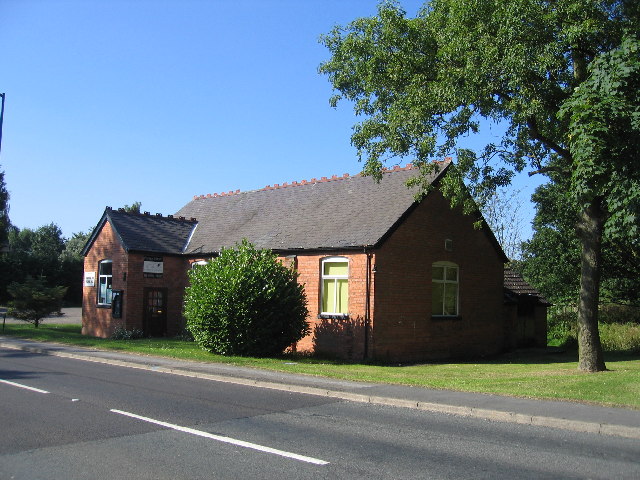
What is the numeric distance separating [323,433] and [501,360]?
15.8 metres

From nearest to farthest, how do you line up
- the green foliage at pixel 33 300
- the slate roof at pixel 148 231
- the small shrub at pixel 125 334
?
1. the small shrub at pixel 125 334
2. the slate roof at pixel 148 231
3. the green foliage at pixel 33 300

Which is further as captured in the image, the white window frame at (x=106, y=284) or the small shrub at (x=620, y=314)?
the small shrub at (x=620, y=314)

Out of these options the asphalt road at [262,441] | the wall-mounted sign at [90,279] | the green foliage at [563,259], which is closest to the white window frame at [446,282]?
the green foliage at [563,259]

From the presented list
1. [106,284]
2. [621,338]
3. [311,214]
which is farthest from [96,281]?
[621,338]

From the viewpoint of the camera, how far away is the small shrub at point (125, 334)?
24797 mm

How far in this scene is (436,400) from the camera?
36.3ft

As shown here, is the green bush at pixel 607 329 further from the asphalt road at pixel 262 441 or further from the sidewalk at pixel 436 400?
the asphalt road at pixel 262 441

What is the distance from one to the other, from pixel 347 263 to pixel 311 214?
4.06 metres

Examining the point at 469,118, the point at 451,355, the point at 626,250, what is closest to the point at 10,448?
the point at 469,118

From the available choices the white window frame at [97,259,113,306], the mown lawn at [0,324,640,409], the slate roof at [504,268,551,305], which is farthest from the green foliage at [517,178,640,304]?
the white window frame at [97,259,113,306]

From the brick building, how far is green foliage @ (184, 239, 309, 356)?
6.36 feet

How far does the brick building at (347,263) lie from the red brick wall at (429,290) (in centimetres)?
4

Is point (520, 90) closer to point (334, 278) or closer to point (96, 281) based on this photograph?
point (334, 278)

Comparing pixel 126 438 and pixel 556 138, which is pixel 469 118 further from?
pixel 126 438
